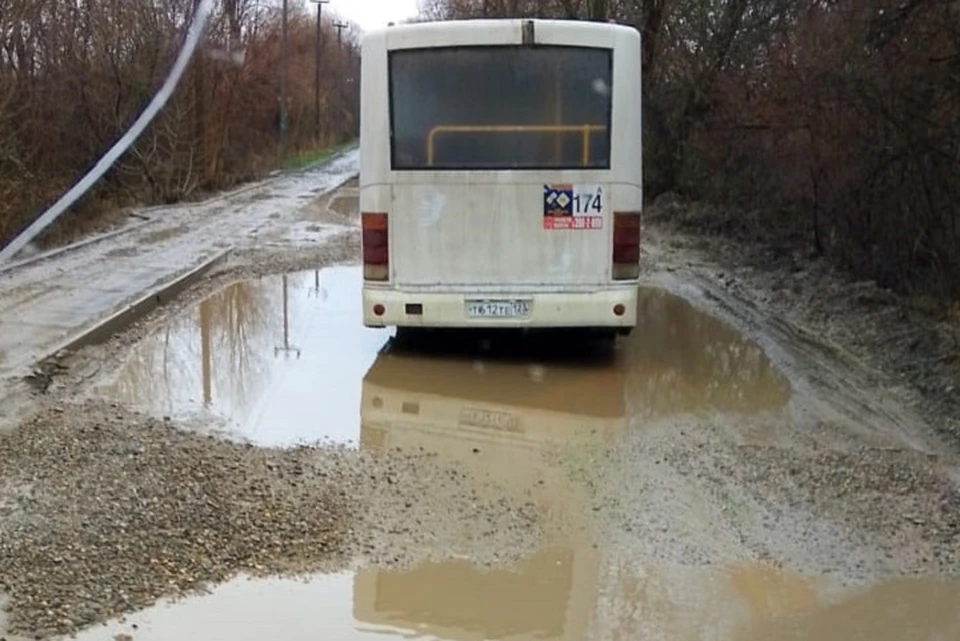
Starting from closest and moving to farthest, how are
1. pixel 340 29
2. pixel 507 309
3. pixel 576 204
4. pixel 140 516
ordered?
pixel 140 516 < pixel 576 204 < pixel 507 309 < pixel 340 29

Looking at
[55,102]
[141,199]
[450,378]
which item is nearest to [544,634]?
[450,378]

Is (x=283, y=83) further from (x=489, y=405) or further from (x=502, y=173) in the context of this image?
(x=489, y=405)

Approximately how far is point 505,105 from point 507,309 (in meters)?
1.69

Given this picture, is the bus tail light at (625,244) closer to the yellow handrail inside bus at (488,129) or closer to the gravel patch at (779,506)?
the yellow handrail inside bus at (488,129)

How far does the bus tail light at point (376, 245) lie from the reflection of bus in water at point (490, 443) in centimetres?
80

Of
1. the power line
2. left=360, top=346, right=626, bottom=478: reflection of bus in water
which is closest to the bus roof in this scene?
left=360, top=346, right=626, bottom=478: reflection of bus in water

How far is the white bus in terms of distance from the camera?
9.35 m

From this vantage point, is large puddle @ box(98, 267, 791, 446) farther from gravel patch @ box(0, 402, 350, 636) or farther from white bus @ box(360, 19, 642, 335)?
gravel patch @ box(0, 402, 350, 636)

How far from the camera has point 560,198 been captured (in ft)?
30.8

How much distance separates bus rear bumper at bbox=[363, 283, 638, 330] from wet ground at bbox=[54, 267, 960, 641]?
411mm

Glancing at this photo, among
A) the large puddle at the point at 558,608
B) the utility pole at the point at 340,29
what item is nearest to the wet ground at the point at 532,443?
the large puddle at the point at 558,608

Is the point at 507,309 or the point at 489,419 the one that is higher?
the point at 507,309

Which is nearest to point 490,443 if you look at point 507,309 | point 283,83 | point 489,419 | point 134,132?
point 489,419

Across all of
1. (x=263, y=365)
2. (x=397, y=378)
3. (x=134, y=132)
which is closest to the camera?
(x=397, y=378)
